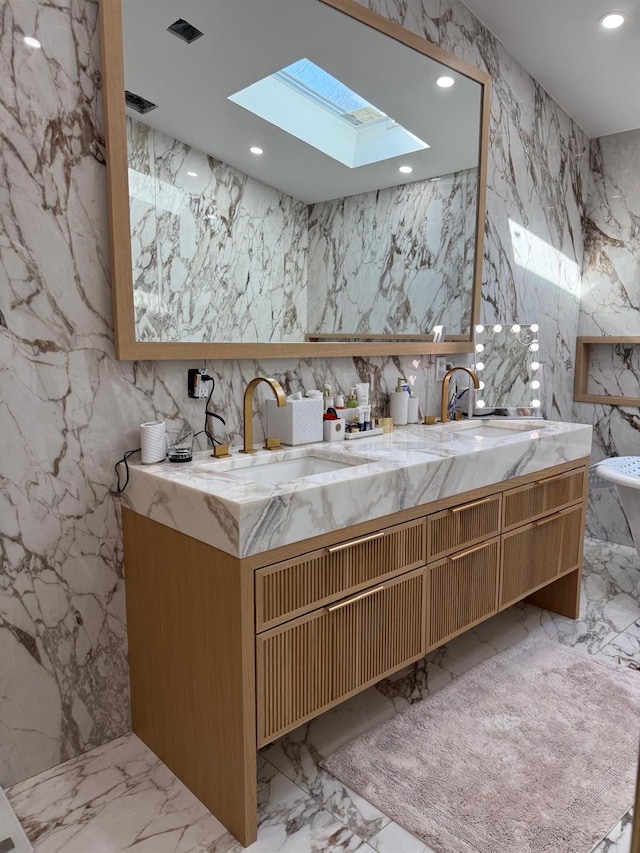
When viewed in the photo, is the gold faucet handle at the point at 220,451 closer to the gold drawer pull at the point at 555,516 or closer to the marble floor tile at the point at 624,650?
the gold drawer pull at the point at 555,516

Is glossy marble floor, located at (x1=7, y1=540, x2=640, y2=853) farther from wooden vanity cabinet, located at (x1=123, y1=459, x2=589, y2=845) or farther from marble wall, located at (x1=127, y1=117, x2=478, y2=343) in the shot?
marble wall, located at (x1=127, y1=117, x2=478, y2=343)

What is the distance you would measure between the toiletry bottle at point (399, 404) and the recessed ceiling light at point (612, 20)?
186 centimetres

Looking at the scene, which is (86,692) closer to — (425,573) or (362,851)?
(362,851)

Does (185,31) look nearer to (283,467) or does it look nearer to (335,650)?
(283,467)

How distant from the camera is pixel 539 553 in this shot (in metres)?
2.50

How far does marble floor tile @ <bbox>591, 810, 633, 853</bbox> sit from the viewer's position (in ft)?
4.97

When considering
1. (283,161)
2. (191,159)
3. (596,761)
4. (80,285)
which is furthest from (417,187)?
(596,761)

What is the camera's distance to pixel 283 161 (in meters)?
2.12

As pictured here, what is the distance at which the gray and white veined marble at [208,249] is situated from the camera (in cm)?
179

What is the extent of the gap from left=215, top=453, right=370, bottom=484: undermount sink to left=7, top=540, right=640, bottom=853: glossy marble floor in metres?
0.83

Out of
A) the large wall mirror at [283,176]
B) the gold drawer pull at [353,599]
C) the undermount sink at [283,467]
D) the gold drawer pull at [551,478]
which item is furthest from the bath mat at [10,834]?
the gold drawer pull at [551,478]

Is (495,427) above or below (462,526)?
above

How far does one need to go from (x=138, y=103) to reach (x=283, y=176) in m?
0.55

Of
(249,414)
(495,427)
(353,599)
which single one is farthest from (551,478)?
(249,414)
